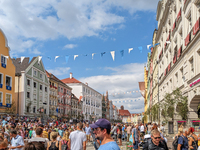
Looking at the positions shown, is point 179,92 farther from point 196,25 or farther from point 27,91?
point 27,91

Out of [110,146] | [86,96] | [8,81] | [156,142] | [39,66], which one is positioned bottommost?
[156,142]

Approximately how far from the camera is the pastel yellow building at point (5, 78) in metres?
34.1

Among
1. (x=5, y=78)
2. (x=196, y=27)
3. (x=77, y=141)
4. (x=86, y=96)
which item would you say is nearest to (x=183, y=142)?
(x=77, y=141)

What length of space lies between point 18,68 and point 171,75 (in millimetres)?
28112

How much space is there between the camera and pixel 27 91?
4216 centimetres

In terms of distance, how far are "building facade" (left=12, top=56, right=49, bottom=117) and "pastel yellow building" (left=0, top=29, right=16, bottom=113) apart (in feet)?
13.1

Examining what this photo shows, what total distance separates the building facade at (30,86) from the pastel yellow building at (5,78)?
3982 millimetres

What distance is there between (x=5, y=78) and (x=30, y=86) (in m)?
8.36

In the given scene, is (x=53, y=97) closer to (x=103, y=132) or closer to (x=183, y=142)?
(x=183, y=142)

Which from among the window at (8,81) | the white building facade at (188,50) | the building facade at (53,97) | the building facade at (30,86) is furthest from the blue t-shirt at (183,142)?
the building facade at (53,97)

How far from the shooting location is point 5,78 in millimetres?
34969

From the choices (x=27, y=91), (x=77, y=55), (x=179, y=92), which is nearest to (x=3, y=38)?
(x=27, y=91)

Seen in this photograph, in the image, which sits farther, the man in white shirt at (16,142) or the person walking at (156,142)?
the man in white shirt at (16,142)

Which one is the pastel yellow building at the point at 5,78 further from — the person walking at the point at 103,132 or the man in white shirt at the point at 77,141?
the person walking at the point at 103,132
